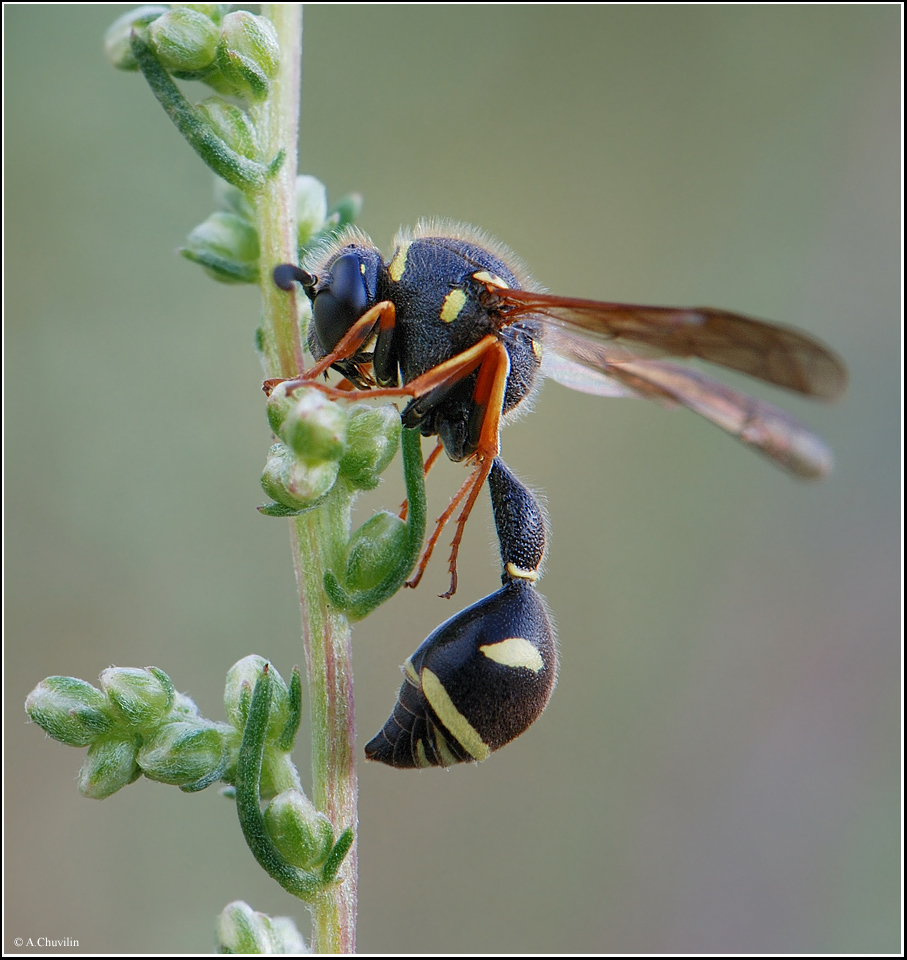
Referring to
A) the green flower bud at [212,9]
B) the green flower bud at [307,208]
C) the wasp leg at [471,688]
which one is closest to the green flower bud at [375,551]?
the wasp leg at [471,688]

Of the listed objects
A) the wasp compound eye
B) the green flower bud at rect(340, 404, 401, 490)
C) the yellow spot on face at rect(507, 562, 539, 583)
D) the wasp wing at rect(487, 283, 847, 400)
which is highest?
the wasp compound eye

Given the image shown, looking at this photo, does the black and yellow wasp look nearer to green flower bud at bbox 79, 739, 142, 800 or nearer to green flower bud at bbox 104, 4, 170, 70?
green flower bud at bbox 79, 739, 142, 800

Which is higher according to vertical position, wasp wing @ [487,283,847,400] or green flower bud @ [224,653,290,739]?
wasp wing @ [487,283,847,400]

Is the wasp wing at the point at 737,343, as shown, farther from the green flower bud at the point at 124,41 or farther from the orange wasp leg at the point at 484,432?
the green flower bud at the point at 124,41

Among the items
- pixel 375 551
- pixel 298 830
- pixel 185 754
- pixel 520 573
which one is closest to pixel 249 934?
pixel 298 830

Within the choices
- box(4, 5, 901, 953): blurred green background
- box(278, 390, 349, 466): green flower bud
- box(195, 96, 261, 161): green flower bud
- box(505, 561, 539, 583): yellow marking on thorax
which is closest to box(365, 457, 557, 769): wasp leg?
box(505, 561, 539, 583): yellow marking on thorax

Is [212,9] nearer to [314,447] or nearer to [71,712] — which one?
[314,447]
